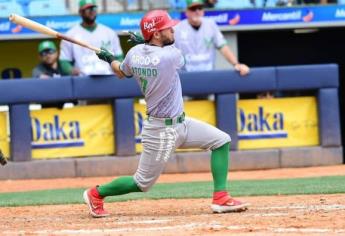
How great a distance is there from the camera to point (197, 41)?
12.3 metres

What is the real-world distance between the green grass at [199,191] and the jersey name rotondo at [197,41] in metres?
2.19

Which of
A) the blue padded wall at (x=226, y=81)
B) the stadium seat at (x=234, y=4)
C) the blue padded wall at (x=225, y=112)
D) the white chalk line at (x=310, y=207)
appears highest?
the stadium seat at (x=234, y=4)

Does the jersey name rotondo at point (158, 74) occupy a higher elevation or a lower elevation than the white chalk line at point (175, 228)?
higher

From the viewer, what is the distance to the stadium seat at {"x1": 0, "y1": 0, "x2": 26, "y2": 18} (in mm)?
Answer: 14211

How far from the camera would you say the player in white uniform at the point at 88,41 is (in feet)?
39.3

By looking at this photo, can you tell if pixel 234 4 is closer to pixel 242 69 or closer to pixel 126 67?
pixel 242 69

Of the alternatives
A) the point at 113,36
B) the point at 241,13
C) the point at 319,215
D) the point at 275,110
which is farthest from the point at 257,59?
the point at 319,215

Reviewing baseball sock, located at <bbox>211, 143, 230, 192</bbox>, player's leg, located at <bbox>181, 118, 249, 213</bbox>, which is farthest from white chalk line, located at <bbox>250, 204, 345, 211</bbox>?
baseball sock, located at <bbox>211, 143, 230, 192</bbox>

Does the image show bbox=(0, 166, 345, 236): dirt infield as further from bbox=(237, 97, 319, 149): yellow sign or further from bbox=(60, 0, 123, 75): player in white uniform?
bbox=(237, 97, 319, 149): yellow sign

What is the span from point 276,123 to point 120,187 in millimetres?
5477

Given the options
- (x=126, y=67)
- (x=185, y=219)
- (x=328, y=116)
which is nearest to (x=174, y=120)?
(x=126, y=67)

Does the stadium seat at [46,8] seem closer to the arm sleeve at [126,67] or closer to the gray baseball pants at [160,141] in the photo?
the arm sleeve at [126,67]

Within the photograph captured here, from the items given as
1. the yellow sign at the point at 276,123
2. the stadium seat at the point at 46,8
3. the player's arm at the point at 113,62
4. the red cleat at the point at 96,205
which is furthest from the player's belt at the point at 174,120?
the stadium seat at the point at 46,8

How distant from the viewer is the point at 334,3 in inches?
583
